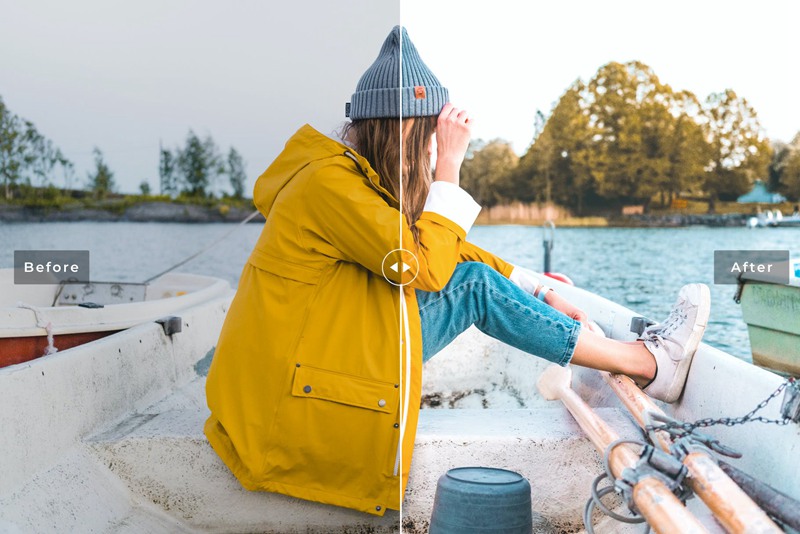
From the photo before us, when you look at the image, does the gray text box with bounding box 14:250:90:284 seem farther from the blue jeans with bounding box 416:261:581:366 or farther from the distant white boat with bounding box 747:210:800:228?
the distant white boat with bounding box 747:210:800:228

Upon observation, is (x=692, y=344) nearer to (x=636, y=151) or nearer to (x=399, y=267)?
(x=399, y=267)

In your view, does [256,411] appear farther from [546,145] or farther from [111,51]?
[546,145]

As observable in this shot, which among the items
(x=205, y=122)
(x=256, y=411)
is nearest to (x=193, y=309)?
(x=256, y=411)

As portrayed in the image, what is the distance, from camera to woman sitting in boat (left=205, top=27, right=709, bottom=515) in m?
1.63

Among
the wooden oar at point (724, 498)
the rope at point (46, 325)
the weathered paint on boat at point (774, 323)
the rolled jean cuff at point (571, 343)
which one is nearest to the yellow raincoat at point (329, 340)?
the rolled jean cuff at point (571, 343)

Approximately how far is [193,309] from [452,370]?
0.95m

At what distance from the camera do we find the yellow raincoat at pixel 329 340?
1632 millimetres

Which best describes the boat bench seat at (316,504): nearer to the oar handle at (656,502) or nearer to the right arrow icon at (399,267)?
the oar handle at (656,502)

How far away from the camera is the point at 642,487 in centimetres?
134

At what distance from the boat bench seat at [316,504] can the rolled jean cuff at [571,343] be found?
17 centimetres

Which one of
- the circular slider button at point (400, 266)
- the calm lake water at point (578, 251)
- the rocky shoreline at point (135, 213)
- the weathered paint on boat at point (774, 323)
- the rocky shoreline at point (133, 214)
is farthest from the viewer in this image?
the calm lake water at point (578, 251)

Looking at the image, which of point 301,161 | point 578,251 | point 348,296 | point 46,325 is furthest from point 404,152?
point 578,251

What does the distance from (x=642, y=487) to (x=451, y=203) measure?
2.07ft

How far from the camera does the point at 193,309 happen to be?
2.97 metres
